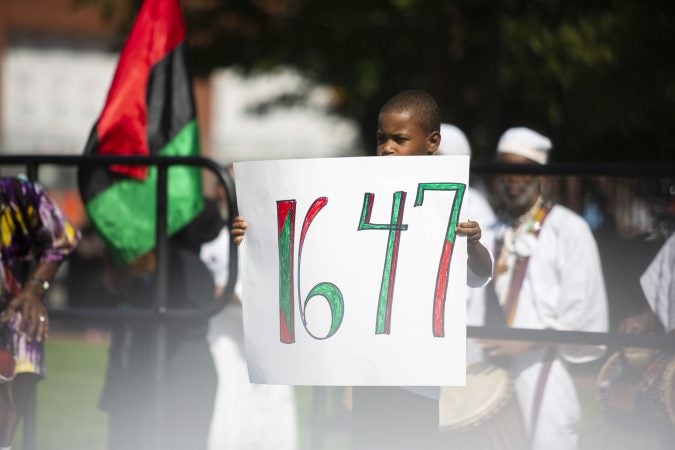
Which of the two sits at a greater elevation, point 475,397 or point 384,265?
point 384,265

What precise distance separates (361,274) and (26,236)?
157 cm

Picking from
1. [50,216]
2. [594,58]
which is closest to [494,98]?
[594,58]

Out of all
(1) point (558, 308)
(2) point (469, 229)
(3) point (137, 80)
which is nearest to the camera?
(2) point (469, 229)

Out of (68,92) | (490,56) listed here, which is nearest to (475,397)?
(490,56)

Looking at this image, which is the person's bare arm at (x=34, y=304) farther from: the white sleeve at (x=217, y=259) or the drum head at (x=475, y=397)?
the white sleeve at (x=217, y=259)

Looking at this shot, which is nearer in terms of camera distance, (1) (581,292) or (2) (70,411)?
(1) (581,292)

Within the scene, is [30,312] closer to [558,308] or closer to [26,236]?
[26,236]

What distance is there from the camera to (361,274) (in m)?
4.46

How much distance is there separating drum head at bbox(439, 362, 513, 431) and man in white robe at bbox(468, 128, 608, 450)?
0.20 feet

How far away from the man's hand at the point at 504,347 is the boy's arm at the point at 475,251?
1240 millimetres

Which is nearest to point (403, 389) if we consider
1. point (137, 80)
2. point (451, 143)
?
point (451, 143)

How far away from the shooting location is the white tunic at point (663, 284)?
18.0 ft

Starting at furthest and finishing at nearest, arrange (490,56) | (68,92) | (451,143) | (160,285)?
(68,92), (490,56), (451,143), (160,285)

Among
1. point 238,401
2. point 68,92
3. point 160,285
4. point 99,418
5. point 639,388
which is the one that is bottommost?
point 99,418
